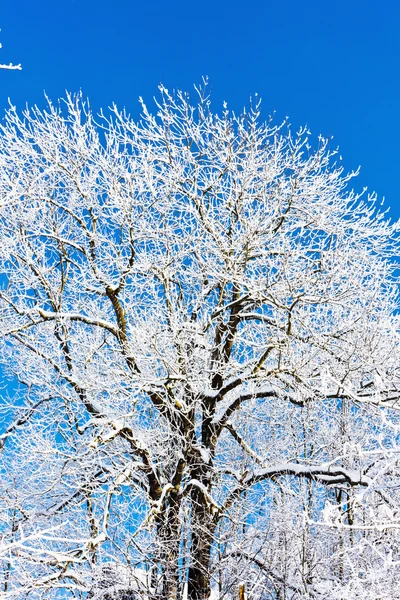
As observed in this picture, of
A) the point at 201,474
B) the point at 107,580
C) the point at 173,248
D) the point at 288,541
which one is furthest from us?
the point at 173,248

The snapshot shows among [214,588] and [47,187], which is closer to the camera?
[214,588]

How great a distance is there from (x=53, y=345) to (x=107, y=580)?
176 inches

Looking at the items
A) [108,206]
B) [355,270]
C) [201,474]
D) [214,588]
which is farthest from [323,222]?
[214,588]

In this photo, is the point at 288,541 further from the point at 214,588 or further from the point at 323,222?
the point at 323,222

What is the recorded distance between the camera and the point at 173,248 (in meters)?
11.4

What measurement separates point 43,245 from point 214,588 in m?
7.01

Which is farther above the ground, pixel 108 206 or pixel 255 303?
pixel 108 206

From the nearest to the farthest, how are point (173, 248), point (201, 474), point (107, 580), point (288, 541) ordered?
point (107, 580) → point (288, 541) → point (201, 474) → point (173, 248)

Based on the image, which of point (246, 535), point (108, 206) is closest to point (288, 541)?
point (246, 535)

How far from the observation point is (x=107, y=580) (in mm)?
9086

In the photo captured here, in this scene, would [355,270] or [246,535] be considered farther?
[355,270]

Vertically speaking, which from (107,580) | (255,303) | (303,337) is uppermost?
(255,303)

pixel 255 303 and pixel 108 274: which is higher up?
pixel 108 274

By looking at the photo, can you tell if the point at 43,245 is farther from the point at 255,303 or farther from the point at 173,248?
the point at 255,303
